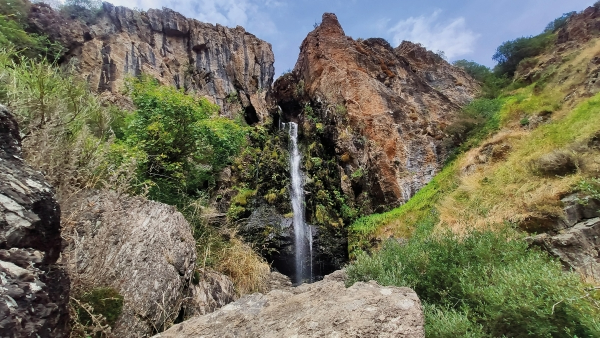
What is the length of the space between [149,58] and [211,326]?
30.6 m

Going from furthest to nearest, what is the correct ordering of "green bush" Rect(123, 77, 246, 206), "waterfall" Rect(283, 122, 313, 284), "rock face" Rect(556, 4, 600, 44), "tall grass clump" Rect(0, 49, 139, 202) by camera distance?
1. "rock face" Rect(556, 4, 600, 44)
2. "waterfall" Rect(283, 122, 313, 284)
3. "green bush" Rect(123, 77, 246, 206)
4. "tall grass clump" Rect(0, 49, 139, 202)

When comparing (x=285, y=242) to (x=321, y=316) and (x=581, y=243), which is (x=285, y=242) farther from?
(x=321, y=316)

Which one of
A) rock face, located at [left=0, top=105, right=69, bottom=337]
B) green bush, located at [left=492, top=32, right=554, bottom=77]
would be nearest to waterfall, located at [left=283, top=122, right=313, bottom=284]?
rock face, located at [left=0, top=105, right=69, bottom=337]

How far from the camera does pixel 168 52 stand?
31797 mm

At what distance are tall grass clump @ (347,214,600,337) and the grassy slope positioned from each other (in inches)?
52.4

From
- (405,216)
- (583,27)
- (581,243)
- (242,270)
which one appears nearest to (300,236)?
(405,216)

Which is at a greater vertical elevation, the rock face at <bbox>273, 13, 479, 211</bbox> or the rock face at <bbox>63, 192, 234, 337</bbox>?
the rock face at <bbox>273, 13, 479, 211</bbox>

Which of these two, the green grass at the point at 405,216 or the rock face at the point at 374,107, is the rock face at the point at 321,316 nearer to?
the green grass at the point at 405,216

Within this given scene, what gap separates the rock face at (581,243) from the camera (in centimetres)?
502

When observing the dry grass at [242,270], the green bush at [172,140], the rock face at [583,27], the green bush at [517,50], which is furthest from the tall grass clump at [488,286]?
the green bush at [517,50]

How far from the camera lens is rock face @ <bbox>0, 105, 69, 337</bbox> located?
1.74m

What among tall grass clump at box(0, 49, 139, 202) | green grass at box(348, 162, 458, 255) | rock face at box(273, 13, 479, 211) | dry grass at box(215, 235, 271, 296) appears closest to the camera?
tall grass clump at box(0, 49, 139, 202)

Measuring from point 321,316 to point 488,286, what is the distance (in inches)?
93.0

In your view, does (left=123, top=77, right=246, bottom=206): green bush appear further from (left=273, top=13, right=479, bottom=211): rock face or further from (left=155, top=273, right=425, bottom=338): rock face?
(left=273, top=13, right=479, bottom=211): rock face
